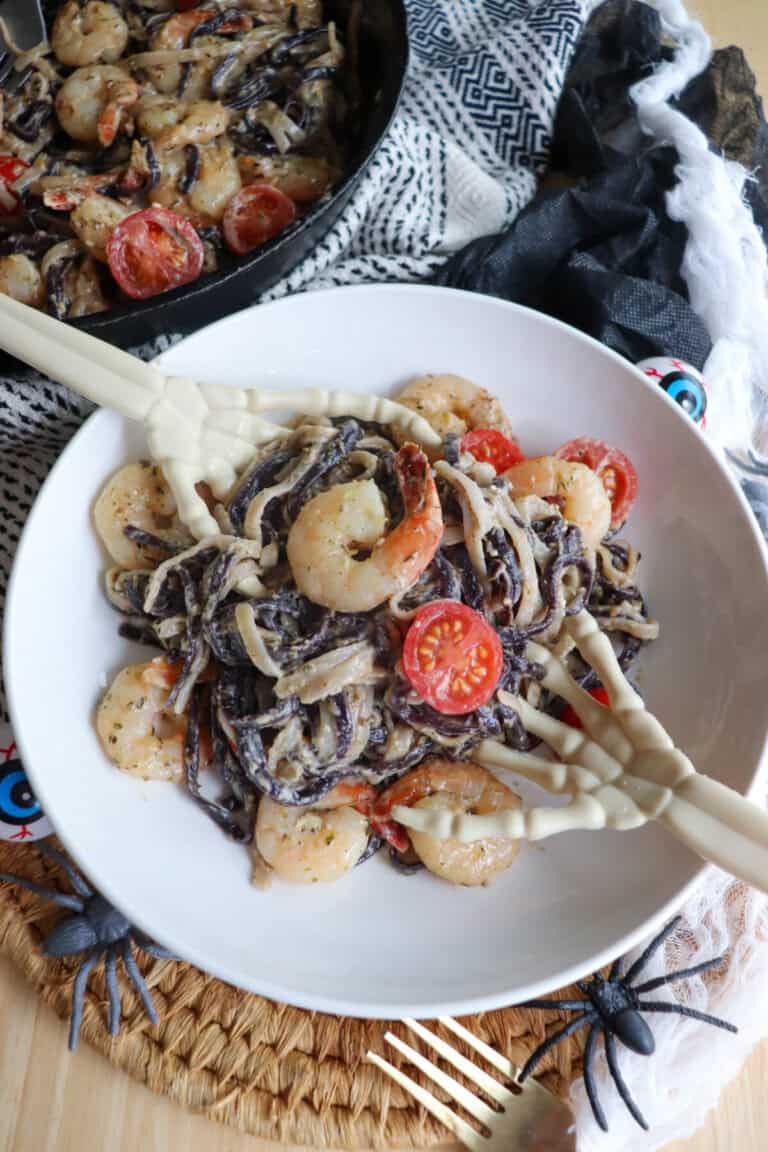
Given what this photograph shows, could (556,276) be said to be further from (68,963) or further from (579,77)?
(68,963)

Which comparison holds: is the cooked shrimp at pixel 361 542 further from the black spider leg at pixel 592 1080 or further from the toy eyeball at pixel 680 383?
the black spider leg at pixel 592 1080

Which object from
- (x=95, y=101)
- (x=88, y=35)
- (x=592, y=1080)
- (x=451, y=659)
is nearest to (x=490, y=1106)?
(x=592, y=1080)

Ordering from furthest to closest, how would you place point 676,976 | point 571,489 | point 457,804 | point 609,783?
point 676,976 < point 571,489 < point 457,804 < point 609,783

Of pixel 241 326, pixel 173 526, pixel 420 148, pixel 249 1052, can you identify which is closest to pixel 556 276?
pixel 420 148

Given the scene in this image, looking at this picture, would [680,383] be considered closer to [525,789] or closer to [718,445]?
[718,445]

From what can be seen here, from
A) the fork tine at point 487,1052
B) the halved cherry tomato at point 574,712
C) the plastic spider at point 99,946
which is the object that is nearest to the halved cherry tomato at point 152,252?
the halved cherry tomato at point 574,712

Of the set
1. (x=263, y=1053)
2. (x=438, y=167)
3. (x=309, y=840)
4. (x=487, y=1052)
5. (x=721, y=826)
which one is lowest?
(x=263, y=1053)

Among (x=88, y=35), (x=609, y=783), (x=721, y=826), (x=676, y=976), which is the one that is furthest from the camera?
(x=88, y=35)

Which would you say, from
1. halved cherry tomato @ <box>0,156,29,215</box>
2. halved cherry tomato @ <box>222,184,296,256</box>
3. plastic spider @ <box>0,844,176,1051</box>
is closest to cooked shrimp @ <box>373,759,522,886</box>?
plastic spider @ <box>0,844,176,1051</box>
